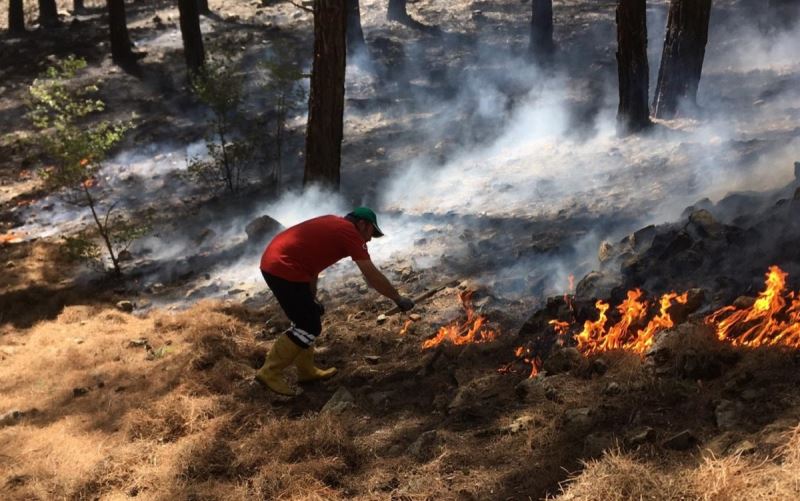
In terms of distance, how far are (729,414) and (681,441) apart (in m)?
0.36

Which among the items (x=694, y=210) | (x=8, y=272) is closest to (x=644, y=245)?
(x=694, y=210)

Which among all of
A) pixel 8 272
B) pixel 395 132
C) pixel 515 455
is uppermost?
pixel 515 455

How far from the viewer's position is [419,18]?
18.3 m

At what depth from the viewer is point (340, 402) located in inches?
197

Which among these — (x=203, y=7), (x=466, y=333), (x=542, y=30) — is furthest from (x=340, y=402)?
(x=203, y=7)

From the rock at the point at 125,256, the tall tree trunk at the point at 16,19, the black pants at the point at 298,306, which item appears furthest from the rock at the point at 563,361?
the tall tree trunk at the point at 16,19

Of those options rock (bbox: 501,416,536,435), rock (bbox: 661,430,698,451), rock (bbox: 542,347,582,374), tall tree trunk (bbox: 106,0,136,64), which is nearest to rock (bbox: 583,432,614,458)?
rock (bbox: 661,430,698,451)

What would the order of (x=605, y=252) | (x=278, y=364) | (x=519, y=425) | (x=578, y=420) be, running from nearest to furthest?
1. (x=578, y=420)
2. (x=519, y=425)
3. (x=278, y=364)
4. (x=605, y=252)

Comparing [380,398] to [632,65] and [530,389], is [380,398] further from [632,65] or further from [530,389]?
[632,65]

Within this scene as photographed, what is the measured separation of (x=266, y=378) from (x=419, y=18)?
15.1 m

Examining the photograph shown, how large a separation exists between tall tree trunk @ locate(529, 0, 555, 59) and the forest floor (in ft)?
2.38

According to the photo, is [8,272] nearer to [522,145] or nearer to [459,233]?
[459,233]

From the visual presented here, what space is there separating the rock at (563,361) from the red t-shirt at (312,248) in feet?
5.08

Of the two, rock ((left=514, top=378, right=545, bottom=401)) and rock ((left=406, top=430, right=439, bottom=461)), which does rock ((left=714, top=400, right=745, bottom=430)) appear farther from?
rock ((left=406, top=430, right=439, bottom=461))
